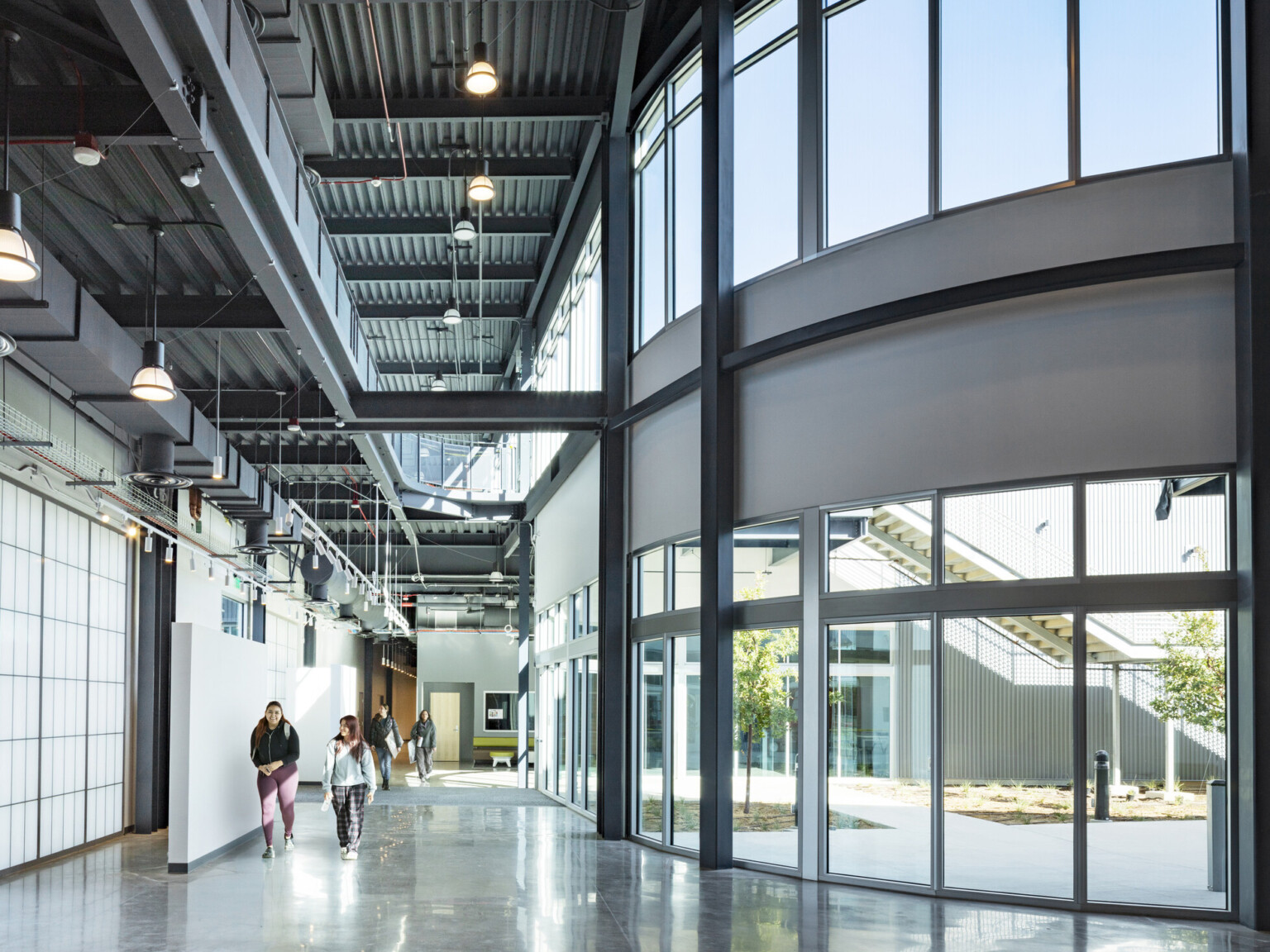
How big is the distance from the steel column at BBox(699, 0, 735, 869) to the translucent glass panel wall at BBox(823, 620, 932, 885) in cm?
135

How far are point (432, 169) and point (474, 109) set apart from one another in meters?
2.02

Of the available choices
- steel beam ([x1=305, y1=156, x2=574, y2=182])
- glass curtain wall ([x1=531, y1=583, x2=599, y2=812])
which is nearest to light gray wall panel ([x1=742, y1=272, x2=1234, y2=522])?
glass curtain wall ([x1=531, y1=583, x2=599, y2=812])

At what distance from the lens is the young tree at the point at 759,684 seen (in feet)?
39.1

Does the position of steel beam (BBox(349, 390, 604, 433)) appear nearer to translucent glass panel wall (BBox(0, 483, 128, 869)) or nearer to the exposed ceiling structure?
the exposed ceiling structure

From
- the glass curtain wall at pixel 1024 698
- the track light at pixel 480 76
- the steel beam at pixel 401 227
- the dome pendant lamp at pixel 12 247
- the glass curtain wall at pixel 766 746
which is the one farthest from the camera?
the steel beam at pixel 401 227

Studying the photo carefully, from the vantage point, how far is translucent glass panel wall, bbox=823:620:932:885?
10438mm

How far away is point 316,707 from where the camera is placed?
29.2 m

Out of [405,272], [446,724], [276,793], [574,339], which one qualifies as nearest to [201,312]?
[276,793]

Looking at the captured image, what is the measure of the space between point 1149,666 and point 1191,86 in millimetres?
4693

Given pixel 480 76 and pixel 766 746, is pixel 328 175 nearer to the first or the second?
pixel 480 76

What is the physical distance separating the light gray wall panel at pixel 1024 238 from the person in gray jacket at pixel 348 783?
690cm

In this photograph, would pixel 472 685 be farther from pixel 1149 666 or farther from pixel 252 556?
pixel 1149 666

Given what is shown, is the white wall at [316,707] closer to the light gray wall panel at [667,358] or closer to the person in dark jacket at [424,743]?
the person in dark jacket at [424,743]

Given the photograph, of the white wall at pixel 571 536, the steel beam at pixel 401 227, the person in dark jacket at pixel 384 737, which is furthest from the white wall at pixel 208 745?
the person in dark jacket at pixel 384 737
